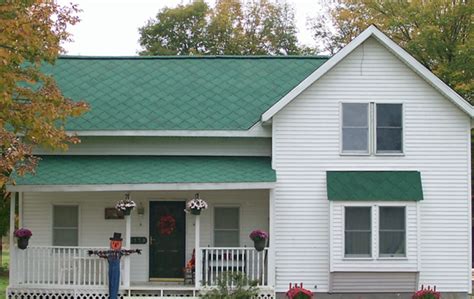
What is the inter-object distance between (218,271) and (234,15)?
1652 inches

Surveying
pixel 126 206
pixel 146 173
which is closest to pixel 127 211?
pixel 126 206

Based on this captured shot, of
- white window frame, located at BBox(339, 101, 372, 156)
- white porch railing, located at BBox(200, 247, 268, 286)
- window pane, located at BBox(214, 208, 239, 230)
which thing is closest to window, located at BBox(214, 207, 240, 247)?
window pane, located at BBox(214, 208, 239, 230)

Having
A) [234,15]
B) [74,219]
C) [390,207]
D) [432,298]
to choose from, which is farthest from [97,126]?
[234,15]

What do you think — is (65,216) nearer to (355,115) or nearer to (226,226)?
(226,226)

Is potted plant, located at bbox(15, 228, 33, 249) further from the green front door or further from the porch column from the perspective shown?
the green front door

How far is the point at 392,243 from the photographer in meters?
21.7

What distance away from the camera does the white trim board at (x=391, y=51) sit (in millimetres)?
21578

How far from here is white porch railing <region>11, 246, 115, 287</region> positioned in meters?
21.1

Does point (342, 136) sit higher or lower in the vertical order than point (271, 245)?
higher

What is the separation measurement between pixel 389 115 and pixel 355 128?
925 mm

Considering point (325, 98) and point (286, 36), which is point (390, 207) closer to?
point (325, 98)

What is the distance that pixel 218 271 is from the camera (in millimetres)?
21422

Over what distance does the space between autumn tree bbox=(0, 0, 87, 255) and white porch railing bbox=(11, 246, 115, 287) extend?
2331 mm

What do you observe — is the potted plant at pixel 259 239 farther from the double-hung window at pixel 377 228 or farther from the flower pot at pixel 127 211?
the flower pot at pixel 127 211
